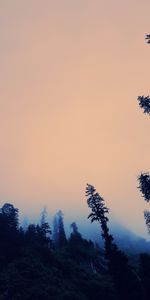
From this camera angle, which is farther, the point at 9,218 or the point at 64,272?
the point at 9,218

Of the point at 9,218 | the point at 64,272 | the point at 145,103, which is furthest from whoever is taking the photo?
the point at 9,218

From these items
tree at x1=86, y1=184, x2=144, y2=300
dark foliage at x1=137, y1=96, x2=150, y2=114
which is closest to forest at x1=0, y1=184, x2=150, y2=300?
tree at x1=86, y1=184, x2=144, y2=300

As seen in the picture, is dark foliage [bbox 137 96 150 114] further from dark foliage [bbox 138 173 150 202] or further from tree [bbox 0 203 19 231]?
tree [bbox 0 203 19 231]

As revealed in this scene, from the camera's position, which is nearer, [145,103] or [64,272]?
[145,103]

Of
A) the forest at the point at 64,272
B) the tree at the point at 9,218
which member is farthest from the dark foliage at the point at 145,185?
the tree at the point at 9,218

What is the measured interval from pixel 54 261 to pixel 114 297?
44.5ft

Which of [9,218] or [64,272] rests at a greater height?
[9,218]

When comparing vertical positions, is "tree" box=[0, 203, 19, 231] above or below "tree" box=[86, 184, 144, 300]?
above

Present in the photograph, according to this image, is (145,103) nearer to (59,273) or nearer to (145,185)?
(145,185)

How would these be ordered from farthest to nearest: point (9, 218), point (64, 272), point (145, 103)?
point (9, 218) → point (64, 272) → point (145, 103)

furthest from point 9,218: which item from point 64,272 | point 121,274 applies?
point 121,274

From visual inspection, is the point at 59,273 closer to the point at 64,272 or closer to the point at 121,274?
the point at 64,272

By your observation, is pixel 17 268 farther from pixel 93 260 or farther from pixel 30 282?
pixel 93 260

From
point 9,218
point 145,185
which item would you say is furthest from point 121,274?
point 9,218
